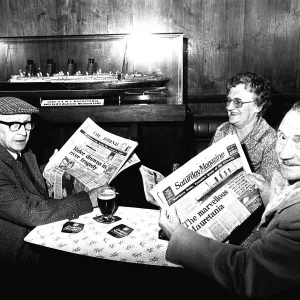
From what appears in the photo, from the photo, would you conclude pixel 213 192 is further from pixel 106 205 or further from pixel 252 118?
pixel 252 118

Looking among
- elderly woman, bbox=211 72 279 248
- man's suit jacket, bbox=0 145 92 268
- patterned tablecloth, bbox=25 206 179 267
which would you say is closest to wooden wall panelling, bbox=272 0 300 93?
elderly woman, bbox=211 72 279 248

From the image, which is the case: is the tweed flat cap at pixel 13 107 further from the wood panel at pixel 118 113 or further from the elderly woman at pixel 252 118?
the wood panel at pixel 118 113

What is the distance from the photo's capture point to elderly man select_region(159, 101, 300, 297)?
928 mm

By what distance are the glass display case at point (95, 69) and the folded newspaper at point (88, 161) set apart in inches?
64.9

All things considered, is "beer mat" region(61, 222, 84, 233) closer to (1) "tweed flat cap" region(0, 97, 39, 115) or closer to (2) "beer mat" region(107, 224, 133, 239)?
(2) "beer mat" region(107, 224, 133, 239)

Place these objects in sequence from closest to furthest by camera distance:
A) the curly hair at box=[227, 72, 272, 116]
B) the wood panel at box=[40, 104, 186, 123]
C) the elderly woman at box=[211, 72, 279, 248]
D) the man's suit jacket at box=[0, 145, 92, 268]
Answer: the man's suit jacket at box=[0, 145, 92, 268]
the elderly woman at box=[211, 72, 279, 248]
the curly hair at box=[227, 72, 272, 116]
the wood panel at box=[40, 104, 186, 123]

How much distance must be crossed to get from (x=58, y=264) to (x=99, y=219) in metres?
0.58

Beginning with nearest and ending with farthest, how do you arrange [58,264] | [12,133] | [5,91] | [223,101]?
[12,133]
[58,264]
[5,91]
[223,101]

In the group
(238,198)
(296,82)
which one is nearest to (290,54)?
(296,82)

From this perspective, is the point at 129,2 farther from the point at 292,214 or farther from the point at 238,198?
the point at 292,214

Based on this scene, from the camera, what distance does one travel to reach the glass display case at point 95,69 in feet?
11.7

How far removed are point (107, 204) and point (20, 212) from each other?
1.31 ft

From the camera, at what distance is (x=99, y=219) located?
5.30 feet

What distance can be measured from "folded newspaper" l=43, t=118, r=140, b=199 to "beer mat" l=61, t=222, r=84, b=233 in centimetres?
26
